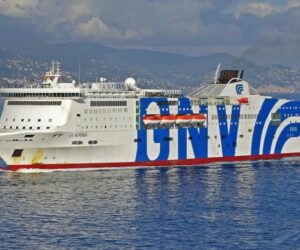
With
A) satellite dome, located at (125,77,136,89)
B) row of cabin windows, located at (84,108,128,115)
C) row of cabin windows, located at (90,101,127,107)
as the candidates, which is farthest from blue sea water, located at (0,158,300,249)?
satellite dome, located at (125,77,136,89)

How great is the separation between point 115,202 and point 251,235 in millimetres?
11072

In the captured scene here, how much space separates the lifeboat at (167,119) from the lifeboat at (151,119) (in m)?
0.37

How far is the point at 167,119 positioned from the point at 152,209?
1825cm

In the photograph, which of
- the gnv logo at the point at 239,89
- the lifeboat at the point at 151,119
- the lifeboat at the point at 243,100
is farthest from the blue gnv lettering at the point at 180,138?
the gnv logo at the point at 239,89

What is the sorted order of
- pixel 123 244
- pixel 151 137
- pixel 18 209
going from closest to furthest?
pixel 123 244, pixel 18 209, pixel 151 137

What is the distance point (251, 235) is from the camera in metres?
38.8

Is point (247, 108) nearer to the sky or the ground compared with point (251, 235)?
nearer to the sky

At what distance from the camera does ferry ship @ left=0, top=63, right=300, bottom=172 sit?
5644cm

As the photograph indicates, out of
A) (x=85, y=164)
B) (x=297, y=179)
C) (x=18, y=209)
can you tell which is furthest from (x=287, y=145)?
(x=18, y=209)

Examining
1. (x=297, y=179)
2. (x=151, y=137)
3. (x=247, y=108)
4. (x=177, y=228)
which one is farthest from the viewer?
(x=247, y=108)

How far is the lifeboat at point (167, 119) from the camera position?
6147 centimetres

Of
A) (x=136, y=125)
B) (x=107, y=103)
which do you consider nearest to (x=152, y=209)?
(x=107, y=103)

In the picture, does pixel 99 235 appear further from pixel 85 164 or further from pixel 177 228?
pixel 85 164

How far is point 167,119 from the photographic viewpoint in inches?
2430
